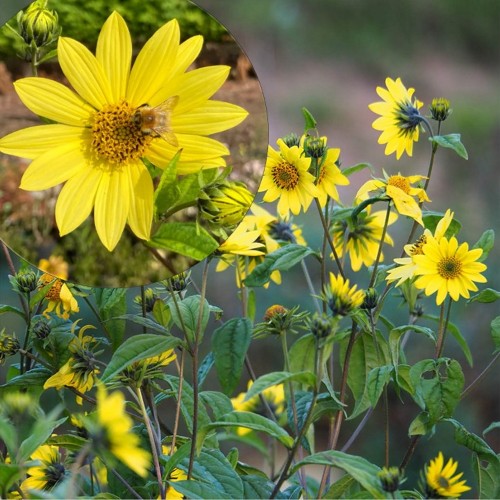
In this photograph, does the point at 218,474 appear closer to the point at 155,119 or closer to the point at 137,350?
the point at 137,350

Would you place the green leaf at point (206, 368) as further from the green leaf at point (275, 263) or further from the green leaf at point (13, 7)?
the green leaf at point (13, 7)

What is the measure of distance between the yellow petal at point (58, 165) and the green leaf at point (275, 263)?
11cm

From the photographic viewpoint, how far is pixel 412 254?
0.55 m

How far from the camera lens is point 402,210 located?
53 centimetres

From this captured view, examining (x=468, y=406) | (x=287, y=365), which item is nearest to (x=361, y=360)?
(x=287, y=365)

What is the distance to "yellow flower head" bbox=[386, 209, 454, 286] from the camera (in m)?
0.52

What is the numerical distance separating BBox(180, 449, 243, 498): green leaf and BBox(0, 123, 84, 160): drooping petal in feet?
0.60

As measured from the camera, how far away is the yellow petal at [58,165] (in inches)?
20.1

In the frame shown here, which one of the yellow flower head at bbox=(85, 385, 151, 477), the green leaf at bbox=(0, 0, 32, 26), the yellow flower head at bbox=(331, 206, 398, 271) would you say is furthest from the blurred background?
the yellow flower head at bbox=(85, 385, 151, 477)

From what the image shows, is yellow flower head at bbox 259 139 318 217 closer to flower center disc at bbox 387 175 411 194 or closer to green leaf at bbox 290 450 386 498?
flower center disc at bbox 387 175 411 194

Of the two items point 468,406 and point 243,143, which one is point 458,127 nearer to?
point 468,406

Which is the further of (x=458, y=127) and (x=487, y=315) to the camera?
(x=458, y=127)

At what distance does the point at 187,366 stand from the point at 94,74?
1.30 metres

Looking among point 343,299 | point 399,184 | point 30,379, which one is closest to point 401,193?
point 399,184
